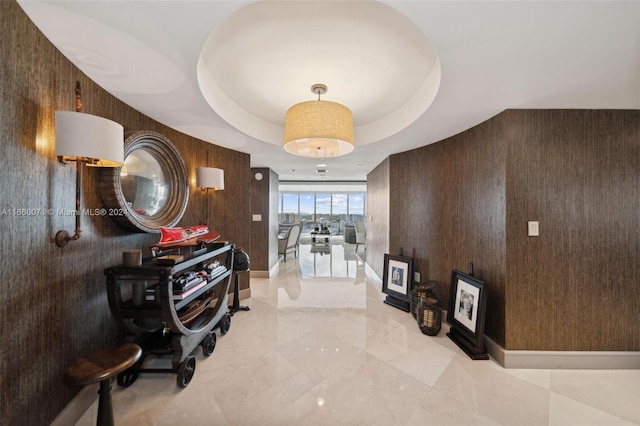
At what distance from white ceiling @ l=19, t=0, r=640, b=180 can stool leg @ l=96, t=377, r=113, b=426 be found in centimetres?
189

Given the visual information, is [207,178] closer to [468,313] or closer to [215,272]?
[215,272]

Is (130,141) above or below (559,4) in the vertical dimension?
below

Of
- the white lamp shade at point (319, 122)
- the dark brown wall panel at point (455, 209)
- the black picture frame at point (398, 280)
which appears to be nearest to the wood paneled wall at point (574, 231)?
the dark brown wall panel at point (455, 209)

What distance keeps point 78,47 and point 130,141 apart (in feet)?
2.26

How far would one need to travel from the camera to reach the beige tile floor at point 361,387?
158 centimetres

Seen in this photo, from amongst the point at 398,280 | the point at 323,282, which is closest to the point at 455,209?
the point at 398,280

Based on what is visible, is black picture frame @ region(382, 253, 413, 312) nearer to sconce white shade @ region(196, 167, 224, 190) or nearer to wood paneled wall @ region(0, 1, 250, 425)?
sconce white shade @ region(196, 167, 224, 190)

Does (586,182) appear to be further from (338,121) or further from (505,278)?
(338,121)

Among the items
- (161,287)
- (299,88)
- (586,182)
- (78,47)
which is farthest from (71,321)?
(586,182)

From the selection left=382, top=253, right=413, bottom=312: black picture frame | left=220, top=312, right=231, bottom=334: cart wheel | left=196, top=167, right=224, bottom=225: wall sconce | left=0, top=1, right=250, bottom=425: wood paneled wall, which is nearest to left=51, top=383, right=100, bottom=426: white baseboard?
left=0, top=1, right=250, bottom=425: wood paneled wall

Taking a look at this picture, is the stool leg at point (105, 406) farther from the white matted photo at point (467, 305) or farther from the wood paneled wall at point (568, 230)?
the wood paneled wall at point (568, 230)

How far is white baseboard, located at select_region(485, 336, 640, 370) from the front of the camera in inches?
81.0

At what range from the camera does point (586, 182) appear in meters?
2.07

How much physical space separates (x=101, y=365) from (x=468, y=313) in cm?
296
